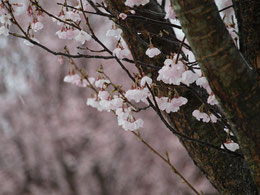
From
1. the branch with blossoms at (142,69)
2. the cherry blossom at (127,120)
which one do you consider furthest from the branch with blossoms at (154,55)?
the cherry blossom at (127,120)

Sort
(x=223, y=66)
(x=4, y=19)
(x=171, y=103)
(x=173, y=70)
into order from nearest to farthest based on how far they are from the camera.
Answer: (x=223, y=66) → (x=173, y=70) → (x=171, y=103) → (x=4, y=19)

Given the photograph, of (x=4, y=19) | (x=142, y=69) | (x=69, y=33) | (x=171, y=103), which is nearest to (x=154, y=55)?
(x=142, y=69)

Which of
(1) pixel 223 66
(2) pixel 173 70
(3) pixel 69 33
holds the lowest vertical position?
(1) pixel 223 66

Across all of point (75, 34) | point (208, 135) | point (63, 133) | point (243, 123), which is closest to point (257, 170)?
point (243, 123)

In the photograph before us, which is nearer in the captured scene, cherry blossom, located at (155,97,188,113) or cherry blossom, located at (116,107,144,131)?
cherry blossom, located at (155,97,188,113)

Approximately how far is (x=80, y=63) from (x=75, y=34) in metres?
8.18

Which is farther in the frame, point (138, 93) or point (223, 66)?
point (138, 93)

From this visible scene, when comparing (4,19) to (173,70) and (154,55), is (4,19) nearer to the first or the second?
(154,55)

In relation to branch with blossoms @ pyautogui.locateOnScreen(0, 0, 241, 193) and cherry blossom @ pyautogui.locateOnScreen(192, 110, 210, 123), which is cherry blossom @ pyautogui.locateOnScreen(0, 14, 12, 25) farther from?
cherry blossom @ pyautogui.locateOnScreen(192, 110, 210, 123)

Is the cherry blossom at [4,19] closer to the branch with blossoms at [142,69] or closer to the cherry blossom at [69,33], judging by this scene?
the branch with blossoms at [142,69]

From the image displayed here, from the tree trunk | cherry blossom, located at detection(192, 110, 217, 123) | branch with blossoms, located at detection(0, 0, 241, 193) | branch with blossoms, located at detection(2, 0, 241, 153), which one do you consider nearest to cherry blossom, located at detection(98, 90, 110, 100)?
branch with blossoms, located at detection(0, 0, 241, 193)

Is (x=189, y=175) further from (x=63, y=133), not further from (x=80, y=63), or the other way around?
(x=80, y=63)

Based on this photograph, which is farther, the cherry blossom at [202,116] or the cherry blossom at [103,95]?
the cherry blossom at [103,95]

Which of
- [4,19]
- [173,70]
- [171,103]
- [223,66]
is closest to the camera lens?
[223,66]
